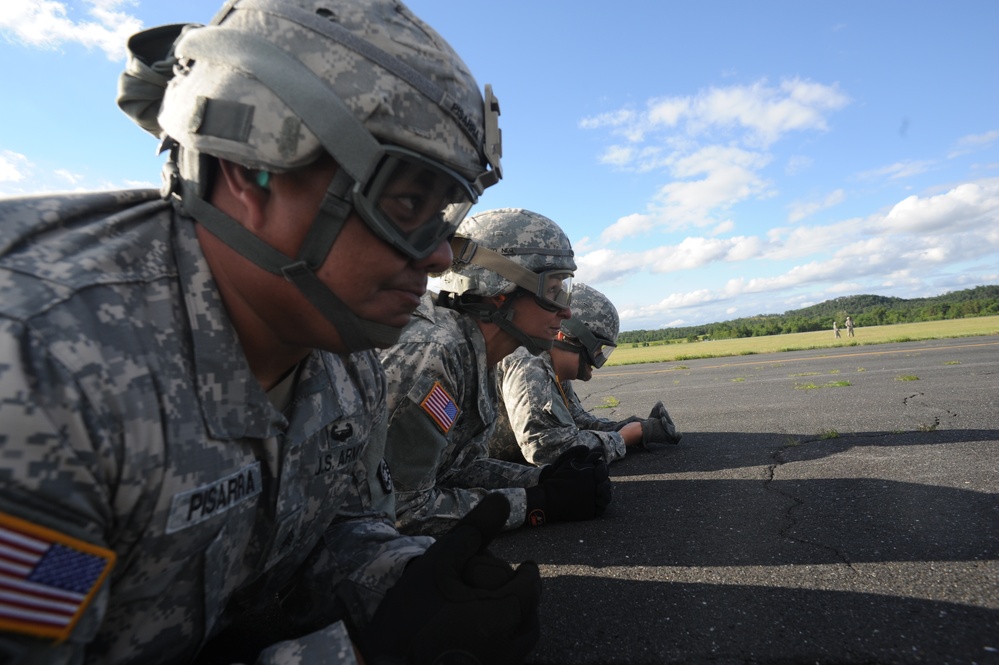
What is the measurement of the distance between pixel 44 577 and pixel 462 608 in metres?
0.81

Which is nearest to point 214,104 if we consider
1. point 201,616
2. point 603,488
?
point 201,616

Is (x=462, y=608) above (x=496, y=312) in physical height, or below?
below

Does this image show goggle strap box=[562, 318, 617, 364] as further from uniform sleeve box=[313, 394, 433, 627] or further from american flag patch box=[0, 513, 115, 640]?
american flag patch box=[0, 513, 115, 640]

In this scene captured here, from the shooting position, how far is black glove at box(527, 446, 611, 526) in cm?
298

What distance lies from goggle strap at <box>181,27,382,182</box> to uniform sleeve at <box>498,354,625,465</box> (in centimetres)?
302

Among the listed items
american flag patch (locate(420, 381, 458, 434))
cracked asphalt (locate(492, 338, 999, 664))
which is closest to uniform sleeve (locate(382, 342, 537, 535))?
american flag patch (locate(420, 381, 458, 434))

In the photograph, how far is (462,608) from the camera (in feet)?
4.47

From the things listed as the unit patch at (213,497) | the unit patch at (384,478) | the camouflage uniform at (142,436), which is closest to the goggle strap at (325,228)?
the camouflage uniform at (142,436)

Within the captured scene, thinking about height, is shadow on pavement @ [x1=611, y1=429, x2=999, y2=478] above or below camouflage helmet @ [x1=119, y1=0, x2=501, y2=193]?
below

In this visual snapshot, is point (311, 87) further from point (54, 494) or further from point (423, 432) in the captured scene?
point (423, 432)

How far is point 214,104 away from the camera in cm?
131

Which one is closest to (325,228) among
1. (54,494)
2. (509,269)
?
(54,494)

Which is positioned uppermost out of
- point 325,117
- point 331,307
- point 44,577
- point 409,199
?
point 325,117

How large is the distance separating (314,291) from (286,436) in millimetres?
372
